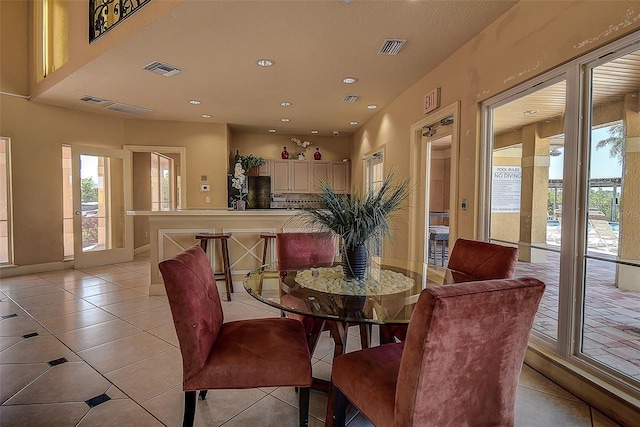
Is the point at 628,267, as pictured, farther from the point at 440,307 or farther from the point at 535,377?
the point at 440,307

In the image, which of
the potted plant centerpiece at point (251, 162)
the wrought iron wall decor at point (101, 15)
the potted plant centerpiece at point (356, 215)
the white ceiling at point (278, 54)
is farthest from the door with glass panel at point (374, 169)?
the wrought iron wall decor at point (101, 15)

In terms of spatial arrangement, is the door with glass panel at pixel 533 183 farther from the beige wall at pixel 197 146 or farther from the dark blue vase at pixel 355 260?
the beige wall at pixel 197 146

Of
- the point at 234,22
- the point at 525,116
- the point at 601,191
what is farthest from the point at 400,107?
the point at 601,191

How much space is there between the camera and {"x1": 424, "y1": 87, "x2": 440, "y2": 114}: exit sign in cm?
368

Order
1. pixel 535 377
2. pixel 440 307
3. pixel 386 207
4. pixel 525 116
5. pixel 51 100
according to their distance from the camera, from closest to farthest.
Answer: pixel 440 307
pixel 386 207
pixel 535 377
pixel 525 116
pixel 51 100

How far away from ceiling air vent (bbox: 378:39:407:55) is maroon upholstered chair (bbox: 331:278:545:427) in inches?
105

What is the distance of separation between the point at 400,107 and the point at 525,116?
86.0 inches

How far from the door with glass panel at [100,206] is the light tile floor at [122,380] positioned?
7.22 feet

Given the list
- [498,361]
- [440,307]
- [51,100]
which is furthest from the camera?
[51,100]

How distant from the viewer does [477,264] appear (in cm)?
212

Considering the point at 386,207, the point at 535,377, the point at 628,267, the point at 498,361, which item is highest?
the point at 386,207

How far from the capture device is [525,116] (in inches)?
109

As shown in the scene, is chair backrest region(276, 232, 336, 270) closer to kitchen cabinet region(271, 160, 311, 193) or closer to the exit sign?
the exit sign

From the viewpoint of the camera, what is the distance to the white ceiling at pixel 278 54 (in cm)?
266
